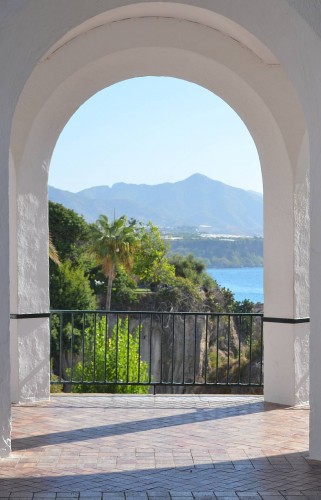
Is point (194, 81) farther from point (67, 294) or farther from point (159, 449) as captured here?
point (67, 294)

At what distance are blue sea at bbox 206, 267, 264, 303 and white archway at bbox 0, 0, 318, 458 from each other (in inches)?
Result: 3885

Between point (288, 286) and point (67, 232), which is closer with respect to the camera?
point (288, 286)

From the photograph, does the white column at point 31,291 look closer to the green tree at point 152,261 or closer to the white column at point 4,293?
the white column at point 4,293

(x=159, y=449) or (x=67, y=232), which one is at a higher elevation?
(x=67, y=232)

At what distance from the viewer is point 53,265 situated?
151 ft

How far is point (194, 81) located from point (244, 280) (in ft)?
369

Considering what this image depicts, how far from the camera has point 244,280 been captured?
120m

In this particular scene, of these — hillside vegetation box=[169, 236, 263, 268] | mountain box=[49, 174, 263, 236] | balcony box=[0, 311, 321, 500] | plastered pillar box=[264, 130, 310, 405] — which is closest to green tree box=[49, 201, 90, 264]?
plastered pillar box=[264, 130, 310, 405]

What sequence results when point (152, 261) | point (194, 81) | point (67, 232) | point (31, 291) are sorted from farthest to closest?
point (152, 261) < point (67, 232) < point (194, 81) < point (31, 291)

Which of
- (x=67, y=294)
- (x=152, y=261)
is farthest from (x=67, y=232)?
(x=152, y=261)

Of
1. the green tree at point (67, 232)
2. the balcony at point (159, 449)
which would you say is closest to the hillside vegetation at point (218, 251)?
the green tree at point (67, 232)

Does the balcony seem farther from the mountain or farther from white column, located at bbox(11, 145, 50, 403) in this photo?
the mountain

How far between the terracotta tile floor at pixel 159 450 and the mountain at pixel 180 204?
135243 millimetres

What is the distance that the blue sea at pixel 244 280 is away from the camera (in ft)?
362
